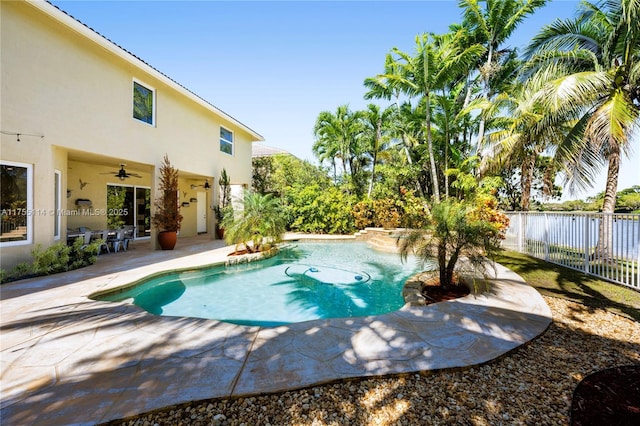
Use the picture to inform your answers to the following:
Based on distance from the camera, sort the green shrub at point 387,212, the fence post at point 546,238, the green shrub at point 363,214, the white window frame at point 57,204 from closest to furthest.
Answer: the white window frame at point 57,204 → the fence post at point 546,238 → the green shrub at point 387,212 → the green shrub at point 363,214

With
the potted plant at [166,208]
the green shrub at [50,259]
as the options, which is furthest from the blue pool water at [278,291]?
the potted plant at [166,208]

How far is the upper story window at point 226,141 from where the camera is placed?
14720 mm

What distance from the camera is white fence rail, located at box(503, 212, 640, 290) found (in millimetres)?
5812

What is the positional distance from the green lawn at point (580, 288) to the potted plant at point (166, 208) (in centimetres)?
1110

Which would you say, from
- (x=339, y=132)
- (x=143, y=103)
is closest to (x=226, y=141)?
(x=143, y=103)

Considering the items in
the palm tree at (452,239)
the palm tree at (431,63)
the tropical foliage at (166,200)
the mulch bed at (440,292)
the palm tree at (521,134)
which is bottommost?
the mulch bed at (440,292)

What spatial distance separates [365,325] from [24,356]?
4.37 meters

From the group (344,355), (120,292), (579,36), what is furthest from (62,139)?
(579,36)

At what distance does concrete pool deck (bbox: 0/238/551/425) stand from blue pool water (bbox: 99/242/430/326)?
→ 4.41ft

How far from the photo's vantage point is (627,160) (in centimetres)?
823

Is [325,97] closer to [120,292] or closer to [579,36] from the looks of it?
[579,36]

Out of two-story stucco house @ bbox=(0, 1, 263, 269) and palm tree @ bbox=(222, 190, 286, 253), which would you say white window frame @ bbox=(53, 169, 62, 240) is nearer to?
two-story stucco house @ bbox=(0, 1, 263, 269)

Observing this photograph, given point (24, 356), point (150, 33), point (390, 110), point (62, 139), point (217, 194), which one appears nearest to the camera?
point (24, 356)

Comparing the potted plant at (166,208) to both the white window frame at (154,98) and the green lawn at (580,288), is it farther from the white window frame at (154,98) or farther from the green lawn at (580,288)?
the green lawn at (580,288)
